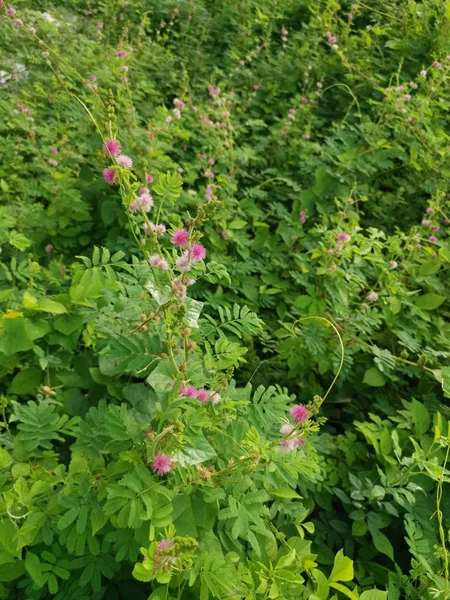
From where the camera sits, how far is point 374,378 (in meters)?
2.24

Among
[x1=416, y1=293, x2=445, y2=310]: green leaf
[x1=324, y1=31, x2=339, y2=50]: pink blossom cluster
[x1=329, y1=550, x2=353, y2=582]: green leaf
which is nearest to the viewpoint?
[x1=329, y1=550, x2=353, y2=582]: green leaf

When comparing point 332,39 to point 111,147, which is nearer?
point 111,147

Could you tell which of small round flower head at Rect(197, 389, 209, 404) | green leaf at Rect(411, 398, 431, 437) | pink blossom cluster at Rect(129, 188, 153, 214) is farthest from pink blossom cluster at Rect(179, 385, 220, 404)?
green leaf at Rect(411, 398, 431, 437)

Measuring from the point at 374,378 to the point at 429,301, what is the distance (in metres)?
0.50

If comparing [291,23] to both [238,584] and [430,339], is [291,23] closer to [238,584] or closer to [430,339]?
[430,339]

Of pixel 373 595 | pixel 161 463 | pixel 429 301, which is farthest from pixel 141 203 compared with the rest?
pixel 429 301

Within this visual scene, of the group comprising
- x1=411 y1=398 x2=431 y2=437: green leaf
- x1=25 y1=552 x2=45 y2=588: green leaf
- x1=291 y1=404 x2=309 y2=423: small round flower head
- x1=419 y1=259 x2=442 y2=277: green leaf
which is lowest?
x1=25 y1=552 x2=45 y2=588: green leaf

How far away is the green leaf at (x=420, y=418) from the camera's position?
6.48 feet

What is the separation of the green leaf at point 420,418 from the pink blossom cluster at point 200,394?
1.03 metres

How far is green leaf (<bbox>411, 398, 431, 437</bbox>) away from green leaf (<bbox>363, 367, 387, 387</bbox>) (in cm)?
24

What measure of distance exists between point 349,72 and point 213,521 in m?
3.53

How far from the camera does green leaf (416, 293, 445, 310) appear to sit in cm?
240

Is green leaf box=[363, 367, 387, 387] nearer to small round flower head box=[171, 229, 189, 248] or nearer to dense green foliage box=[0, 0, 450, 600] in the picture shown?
dense green foliage box=[0, 0, 450, 600]

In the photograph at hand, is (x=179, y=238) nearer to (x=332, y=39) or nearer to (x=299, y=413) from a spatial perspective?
(x=299, y=413)
